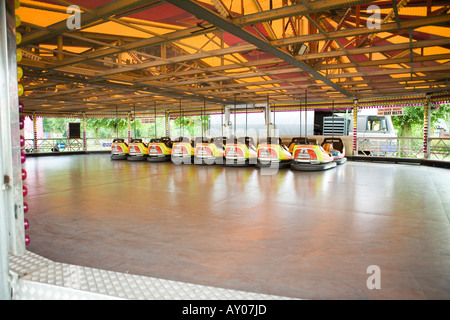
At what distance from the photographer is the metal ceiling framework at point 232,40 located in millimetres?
3424

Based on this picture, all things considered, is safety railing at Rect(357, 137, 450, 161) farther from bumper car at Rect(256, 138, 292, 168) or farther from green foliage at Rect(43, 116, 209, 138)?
green foliage at Rect(43, 116, 209, 138)

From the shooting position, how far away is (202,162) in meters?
9.02

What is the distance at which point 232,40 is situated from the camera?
212 inches

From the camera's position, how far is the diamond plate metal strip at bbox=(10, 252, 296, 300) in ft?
3.90

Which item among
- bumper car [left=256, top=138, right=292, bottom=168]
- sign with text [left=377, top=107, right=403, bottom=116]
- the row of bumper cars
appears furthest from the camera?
sign with text [left=377, top=107, right=403, bottom=116]

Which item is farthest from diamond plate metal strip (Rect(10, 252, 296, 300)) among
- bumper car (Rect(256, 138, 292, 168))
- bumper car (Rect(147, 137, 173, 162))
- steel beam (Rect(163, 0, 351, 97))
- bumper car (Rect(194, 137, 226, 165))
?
bumper car (Rect(147, 137, 173, 162))

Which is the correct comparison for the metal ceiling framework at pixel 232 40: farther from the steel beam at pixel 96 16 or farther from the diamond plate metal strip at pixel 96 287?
the diamond plate metal strip at pixel 96 287

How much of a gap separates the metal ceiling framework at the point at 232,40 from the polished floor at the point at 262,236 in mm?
2173

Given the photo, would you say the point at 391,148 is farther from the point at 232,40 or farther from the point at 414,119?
the point at 232,40

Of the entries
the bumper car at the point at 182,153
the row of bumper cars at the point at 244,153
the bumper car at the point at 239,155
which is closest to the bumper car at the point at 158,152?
the row of bumper cars at the point at 244,153

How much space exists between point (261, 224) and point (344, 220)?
2.87ft

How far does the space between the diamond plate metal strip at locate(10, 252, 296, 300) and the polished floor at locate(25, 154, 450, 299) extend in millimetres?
494

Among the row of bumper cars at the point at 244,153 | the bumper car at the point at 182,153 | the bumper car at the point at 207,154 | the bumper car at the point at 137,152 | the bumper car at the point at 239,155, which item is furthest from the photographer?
the bumper car at the point at 137,152

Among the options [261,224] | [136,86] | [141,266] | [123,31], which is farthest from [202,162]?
Result: [141,266]
